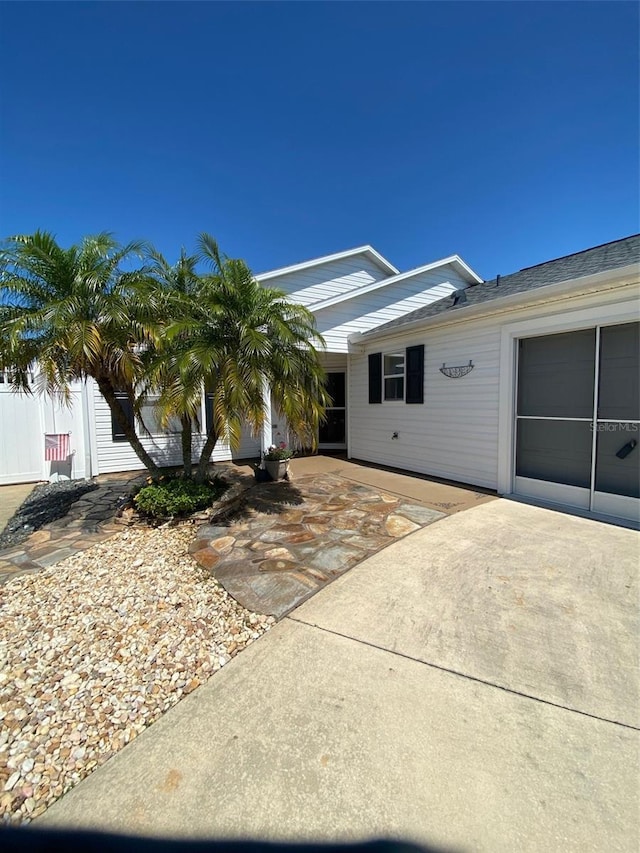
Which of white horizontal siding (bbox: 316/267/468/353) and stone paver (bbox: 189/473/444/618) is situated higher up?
white horizontal siding (bbox: 316/267/468/353)

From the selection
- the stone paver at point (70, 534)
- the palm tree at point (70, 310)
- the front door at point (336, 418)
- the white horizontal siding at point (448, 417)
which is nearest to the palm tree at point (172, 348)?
the palm tree at point (70, 310)

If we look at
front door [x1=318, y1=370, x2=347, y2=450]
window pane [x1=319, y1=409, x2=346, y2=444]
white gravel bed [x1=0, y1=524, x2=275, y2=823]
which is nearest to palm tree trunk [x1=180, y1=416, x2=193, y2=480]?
white gravel bed [x1=0, y1=524, x2=275, y2=823]

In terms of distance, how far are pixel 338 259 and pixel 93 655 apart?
11368 mm

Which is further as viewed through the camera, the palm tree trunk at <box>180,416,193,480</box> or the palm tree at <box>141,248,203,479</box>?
the palm tree trunk at <box>180,416,193,480</box>

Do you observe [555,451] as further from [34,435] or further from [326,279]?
[34,435]

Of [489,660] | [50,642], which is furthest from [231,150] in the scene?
[489,660]

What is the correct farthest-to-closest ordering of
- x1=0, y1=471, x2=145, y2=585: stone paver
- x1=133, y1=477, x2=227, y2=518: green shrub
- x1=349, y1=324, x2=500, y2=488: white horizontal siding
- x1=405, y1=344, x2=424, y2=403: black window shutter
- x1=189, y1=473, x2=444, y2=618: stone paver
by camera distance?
x1=405, y1=344, x2=424, y2=403: black window shutter, x1=349, y1=324, x2=500, y2=488: white horizontal siding, x1=133, y1=477, x2=227, y2=518: green shrub, x1=0, y1=471, x2=145, y2=585: stone paver, x1=189, y1=473, x2=444, y2=618: stone paver

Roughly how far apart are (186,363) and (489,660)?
456 cm

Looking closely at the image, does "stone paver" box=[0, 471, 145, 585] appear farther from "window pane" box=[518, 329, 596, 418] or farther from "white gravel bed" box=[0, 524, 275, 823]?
"window pane" box=[518, 329, 596, 418]

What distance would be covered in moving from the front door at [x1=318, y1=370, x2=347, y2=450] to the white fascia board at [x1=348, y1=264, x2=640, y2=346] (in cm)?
369

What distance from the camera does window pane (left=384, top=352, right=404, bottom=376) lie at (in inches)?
349

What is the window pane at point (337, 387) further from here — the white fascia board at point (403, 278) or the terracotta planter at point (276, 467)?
the terracotta planter at point (276, 467)

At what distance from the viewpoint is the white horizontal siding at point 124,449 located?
8.62 metres

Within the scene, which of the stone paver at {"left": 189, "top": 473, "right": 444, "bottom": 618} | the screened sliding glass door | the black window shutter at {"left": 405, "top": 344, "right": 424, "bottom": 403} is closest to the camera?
the stone paver at {"left": 189, "top": 473, "right": 444, "bottom": 618}
